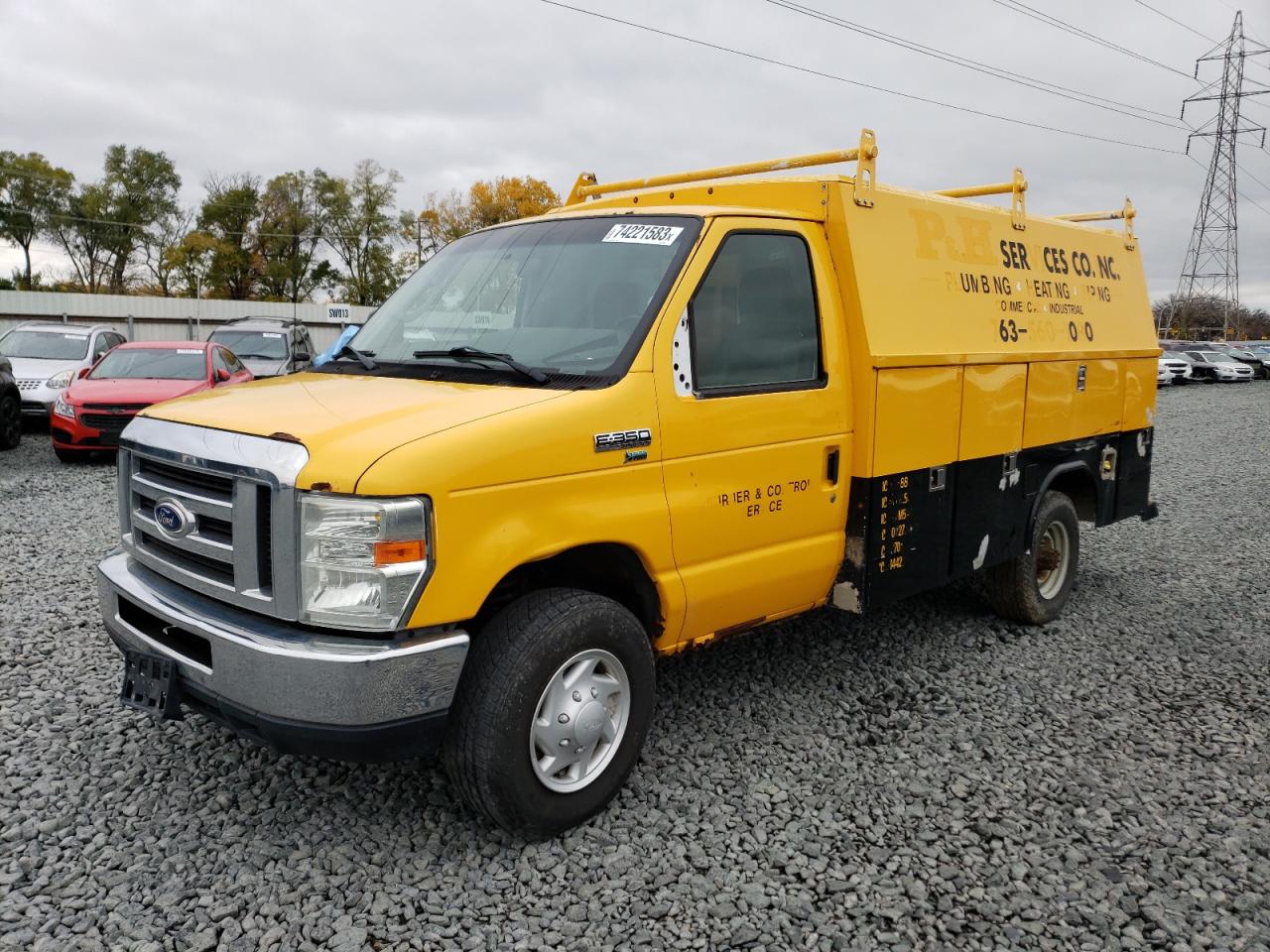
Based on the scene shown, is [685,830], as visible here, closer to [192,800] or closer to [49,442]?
[192,800]

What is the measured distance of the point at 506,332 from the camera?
12.8 ft

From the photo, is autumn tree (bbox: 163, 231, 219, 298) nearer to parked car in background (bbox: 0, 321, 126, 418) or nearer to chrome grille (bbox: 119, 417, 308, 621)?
parked car in background (bbox: 0, 321, 126, 418)

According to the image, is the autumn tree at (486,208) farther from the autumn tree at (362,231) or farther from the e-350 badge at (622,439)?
the e-350 badge at (622,439)

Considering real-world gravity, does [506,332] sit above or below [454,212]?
below

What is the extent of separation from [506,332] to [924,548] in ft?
7.56

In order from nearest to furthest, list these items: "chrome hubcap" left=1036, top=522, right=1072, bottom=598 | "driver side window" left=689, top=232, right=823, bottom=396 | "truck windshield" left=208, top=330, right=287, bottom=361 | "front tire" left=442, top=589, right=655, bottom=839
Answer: "front tire" left=442, top=589, right=655, bottom=839, "driver side window" left=689, top=232, right=823, bottom=396, "chrome hubcap" left=1036, top=522, right=1072, bottom=598, "truck windshield" left=208, top=330, right=287, bottom=361

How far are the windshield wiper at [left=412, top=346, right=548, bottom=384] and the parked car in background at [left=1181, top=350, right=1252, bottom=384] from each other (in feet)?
132

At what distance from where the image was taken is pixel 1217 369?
37312mm

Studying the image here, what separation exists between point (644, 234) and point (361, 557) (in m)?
1.83

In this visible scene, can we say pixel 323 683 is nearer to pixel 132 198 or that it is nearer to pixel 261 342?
pixel 261 342

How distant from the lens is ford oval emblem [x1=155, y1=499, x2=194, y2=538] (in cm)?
330

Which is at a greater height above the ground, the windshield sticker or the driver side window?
the windshield sticker

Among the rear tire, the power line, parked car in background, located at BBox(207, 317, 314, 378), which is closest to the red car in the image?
parked car in background, located at BBox(207, 317, 314, 378)

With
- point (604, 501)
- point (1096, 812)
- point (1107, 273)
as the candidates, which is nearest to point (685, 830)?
point (604, 501)
